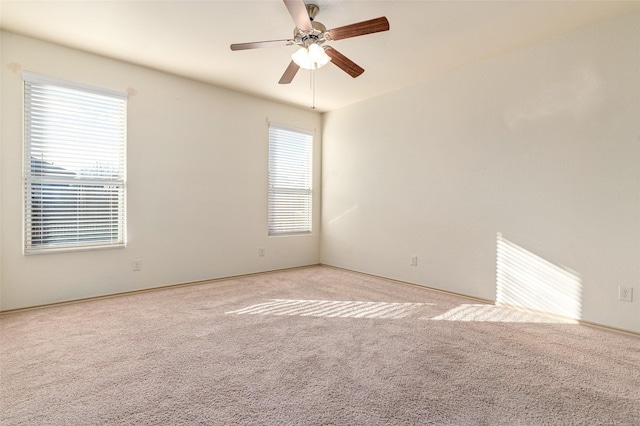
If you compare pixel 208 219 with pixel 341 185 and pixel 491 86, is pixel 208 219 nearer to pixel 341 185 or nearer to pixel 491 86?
pixel 341 185

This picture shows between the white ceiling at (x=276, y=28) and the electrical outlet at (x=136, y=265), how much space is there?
2319mm

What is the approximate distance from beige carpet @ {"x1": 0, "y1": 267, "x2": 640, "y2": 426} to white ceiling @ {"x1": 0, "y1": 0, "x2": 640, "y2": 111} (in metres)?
2.67

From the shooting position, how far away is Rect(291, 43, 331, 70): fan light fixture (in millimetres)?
2437

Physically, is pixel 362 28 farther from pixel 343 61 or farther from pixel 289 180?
pixel 289 180

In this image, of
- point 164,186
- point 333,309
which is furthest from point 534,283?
point 164,186

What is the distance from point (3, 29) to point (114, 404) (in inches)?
140

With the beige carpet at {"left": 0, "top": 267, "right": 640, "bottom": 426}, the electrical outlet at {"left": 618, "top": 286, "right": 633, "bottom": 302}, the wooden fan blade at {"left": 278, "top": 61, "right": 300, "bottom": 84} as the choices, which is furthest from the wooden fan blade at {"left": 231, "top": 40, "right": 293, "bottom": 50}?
the electrical outlet at {"left": 618, "top": 286, "right": 633, "bottom": 302}

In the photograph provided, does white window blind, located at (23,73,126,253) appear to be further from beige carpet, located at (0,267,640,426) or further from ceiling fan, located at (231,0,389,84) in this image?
ceiling fan, located at (231,0,389,84)

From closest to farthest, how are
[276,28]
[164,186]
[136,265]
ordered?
1. [276,28]
2. [136,265]
3. [164,186]

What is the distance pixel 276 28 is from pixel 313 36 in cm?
62

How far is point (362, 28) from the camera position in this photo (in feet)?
7.19

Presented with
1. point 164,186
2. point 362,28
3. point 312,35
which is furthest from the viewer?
point 164,186

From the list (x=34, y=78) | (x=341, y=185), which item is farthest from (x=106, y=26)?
(x=341, y=185)

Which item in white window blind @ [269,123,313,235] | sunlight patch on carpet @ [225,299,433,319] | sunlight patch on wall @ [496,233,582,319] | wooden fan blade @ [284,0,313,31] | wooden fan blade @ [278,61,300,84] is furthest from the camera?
white window blind @ [269,123,313,235]
